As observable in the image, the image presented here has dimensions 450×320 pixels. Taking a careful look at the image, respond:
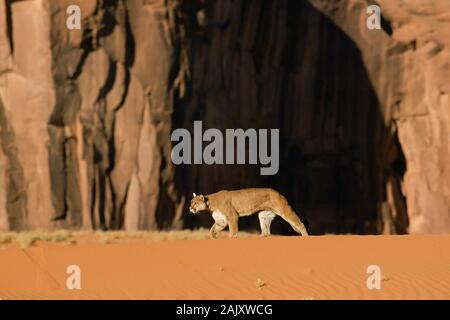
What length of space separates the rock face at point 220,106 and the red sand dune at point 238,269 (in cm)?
1309

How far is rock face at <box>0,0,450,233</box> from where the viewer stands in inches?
1046

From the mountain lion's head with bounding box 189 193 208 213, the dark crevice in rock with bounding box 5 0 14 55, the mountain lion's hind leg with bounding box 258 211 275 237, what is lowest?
the mountain lion's hind leg with bounding box 258 211 275 237

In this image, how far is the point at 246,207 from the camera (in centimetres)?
1756

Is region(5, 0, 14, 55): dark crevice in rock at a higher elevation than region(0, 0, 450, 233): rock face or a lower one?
higher

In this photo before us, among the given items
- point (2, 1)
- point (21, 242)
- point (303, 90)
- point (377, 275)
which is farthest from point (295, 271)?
point (303, 90)

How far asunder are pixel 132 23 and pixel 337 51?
1186 centimetres

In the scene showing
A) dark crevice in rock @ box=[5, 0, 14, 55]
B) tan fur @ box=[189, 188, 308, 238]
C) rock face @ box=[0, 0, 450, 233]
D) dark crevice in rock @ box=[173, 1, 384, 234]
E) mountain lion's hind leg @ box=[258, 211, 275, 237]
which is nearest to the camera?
tan fur @ box=[189, 188, 308, 238]

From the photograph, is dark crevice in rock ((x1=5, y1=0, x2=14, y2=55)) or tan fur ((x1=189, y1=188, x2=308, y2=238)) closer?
tan fur ((x1=189, y1=188, x2=308, y2=238))

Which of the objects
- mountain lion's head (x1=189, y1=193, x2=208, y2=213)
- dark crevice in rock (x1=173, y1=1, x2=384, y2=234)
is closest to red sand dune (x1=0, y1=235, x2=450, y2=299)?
mountain lion's head (x1=189, y1=193, x2=208, y2=213)

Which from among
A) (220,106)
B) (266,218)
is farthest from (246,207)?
(220,106)

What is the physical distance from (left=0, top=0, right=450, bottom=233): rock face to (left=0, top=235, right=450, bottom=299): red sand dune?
42.9ft

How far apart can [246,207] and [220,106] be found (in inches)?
558

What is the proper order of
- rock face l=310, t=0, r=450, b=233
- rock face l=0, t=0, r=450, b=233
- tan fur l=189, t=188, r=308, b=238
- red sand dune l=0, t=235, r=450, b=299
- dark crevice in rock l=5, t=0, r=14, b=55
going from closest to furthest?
red sand dune l=0, t=235, r=450, b=299
tan fur l=189, t=188, r=308, b=238
rock face l=0, t=0, r=450, b=233
dark crevice in rock l=5, t=0, r=14, b=55
rock face l=310, t=0, r=450, b=233

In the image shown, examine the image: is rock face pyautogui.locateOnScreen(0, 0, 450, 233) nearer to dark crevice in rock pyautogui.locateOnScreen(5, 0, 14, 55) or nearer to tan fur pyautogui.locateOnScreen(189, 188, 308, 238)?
dark crevice in rock pyautogui.locateOnScreen(5, 0, 14, 55)
